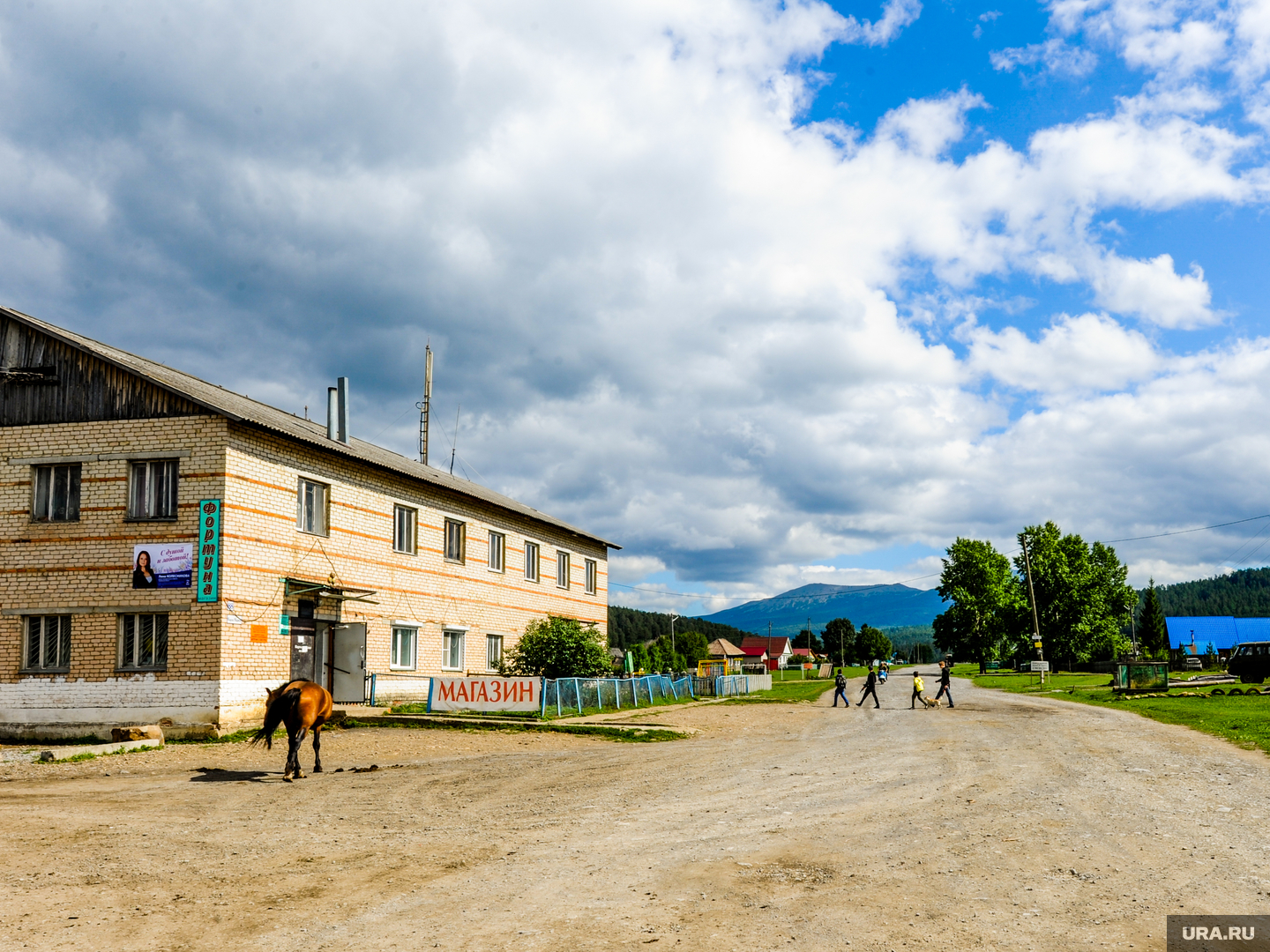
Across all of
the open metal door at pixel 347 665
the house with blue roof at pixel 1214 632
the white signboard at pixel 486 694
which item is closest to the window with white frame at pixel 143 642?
the open metal door at pixel 347 665

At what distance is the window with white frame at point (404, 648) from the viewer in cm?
2695

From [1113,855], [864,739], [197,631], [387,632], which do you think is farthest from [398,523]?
[1113,855]

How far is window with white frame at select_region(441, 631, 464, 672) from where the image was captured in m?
29.6

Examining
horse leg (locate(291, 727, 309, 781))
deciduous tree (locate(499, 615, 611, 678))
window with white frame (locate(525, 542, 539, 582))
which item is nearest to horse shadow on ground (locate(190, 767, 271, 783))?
horse leg (locate(291, 727, 309, 781))

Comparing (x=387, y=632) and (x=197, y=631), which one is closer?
(x=197, y=631)

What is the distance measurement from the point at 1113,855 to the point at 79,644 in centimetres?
2108

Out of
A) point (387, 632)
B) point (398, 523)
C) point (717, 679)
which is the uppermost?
point (398, 523)

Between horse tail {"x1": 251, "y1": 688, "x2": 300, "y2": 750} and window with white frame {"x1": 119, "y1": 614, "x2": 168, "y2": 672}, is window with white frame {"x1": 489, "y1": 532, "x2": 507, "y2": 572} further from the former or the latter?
horse tail {"x1": 251, "y1": 688, "x2": 300, "y2": 750}

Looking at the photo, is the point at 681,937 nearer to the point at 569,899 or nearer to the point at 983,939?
the point at 569,899

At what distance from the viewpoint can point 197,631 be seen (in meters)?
20.3

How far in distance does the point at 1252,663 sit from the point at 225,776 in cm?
4732

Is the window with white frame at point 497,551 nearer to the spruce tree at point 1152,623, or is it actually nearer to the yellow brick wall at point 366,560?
the yellow brick wall at point 366,560

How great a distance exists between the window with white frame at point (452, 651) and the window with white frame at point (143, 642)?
32.8 feet

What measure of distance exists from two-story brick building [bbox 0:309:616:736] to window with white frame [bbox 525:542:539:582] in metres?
11.3
